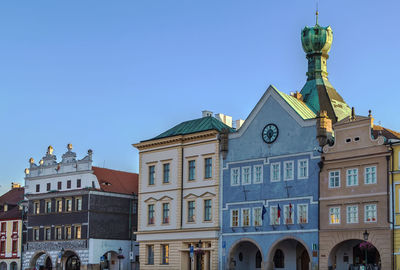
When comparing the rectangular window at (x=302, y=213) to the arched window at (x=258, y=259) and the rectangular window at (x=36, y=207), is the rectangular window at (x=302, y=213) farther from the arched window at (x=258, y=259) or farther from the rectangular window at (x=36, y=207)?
the rectangular window at (x=36, y=207)

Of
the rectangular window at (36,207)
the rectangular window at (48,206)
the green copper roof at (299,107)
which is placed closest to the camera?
the green copper roof at (299,107)

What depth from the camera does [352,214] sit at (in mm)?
56062

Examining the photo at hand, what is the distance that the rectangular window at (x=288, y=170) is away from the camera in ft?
199

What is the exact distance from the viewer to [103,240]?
80250 mm

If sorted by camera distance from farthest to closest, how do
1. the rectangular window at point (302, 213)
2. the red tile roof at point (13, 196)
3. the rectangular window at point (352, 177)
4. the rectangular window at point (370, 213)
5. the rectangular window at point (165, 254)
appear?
the red tile roof at point (13, 196) → the rectangular window at point (165, 254) → the rectangular window at point (302, 213) → the rectangular window at point (352, 177) → the rectangular window at point (370, 213)

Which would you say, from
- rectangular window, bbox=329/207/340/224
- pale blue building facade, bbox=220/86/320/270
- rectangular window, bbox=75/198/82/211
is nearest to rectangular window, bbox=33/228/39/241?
rectangular window, bbox=75/198/82/211

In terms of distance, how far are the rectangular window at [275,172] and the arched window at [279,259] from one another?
20.7 ft

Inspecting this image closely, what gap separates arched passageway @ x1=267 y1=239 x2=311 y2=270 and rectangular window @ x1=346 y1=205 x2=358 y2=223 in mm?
6243

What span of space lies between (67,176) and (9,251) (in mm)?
15427

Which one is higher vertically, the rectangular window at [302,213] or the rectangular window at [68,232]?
the rectangular window at [302,213]

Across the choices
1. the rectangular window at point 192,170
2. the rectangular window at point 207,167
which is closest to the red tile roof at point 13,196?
the rectangular window at point 192,170

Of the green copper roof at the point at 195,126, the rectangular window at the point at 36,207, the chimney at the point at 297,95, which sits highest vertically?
the chimney at the point at 297,95

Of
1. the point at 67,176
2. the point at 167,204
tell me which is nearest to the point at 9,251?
the point at 67,176

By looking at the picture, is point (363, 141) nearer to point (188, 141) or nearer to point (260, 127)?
point (260, 127)
